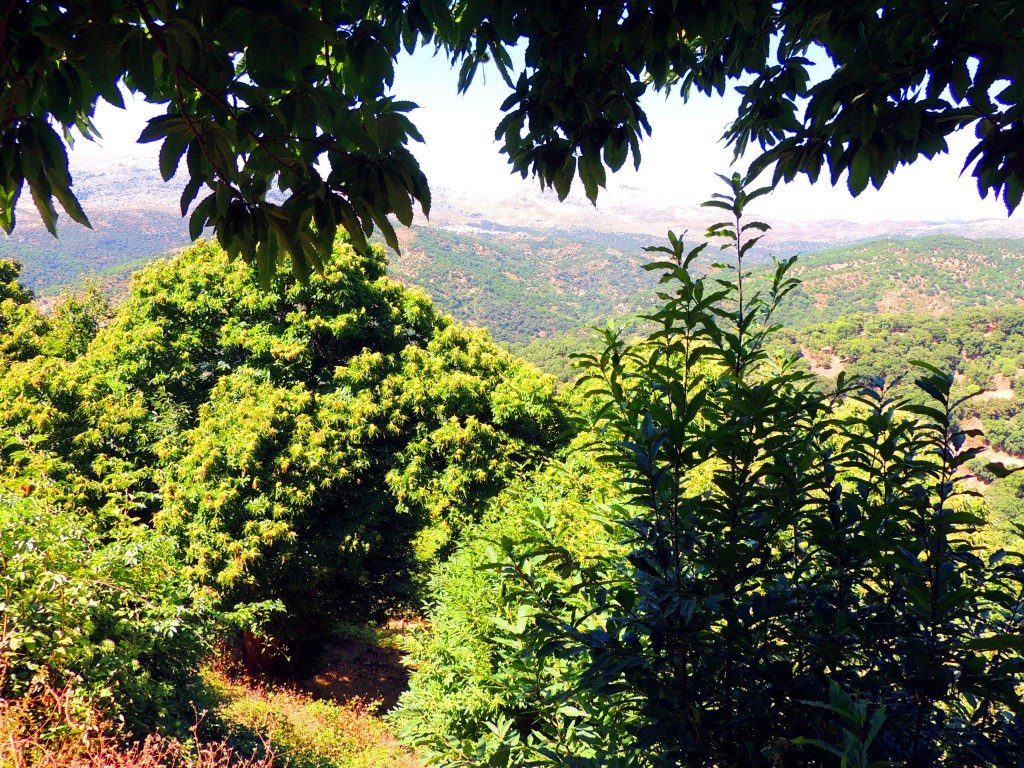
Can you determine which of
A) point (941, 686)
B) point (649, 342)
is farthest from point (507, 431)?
point (941, 686)

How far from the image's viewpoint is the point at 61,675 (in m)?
4.05

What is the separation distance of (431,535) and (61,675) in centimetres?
621

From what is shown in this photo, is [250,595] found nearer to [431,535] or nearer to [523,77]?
→ [431,535]

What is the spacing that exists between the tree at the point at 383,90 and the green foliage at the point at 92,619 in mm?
3412

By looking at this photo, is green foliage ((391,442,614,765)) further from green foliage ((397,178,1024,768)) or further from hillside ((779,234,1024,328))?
hillside ((779,234,1024,328))

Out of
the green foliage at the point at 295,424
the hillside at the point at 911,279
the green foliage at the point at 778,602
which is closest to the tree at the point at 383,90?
the green foliage at the point at 778,602

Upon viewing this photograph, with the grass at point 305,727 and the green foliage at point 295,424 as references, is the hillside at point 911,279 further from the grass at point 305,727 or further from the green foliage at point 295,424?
the grass at point 305,727

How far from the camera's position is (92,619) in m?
4.46

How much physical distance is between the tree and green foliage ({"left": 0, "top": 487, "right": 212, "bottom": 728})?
3.41 meters

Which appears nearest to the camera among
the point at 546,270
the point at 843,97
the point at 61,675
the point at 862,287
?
the point at 843,97

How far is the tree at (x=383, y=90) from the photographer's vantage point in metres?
1.21

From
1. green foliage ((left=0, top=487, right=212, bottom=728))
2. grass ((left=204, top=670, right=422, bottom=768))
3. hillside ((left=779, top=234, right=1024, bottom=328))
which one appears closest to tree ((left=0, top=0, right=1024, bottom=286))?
green foliage ((left=0, top=487, right=212, bottom=728))

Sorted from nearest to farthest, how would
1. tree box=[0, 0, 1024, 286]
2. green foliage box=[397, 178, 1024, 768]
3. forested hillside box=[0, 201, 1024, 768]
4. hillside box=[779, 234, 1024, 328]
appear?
tree box=[0, 0, 1024, 286], green foliage box=[397, 178, 1024, 768], forested hillside box=[0, 201, 1024, 768], hillside box=[779, 234, 1024, 328]

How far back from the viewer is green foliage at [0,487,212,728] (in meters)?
3.89
